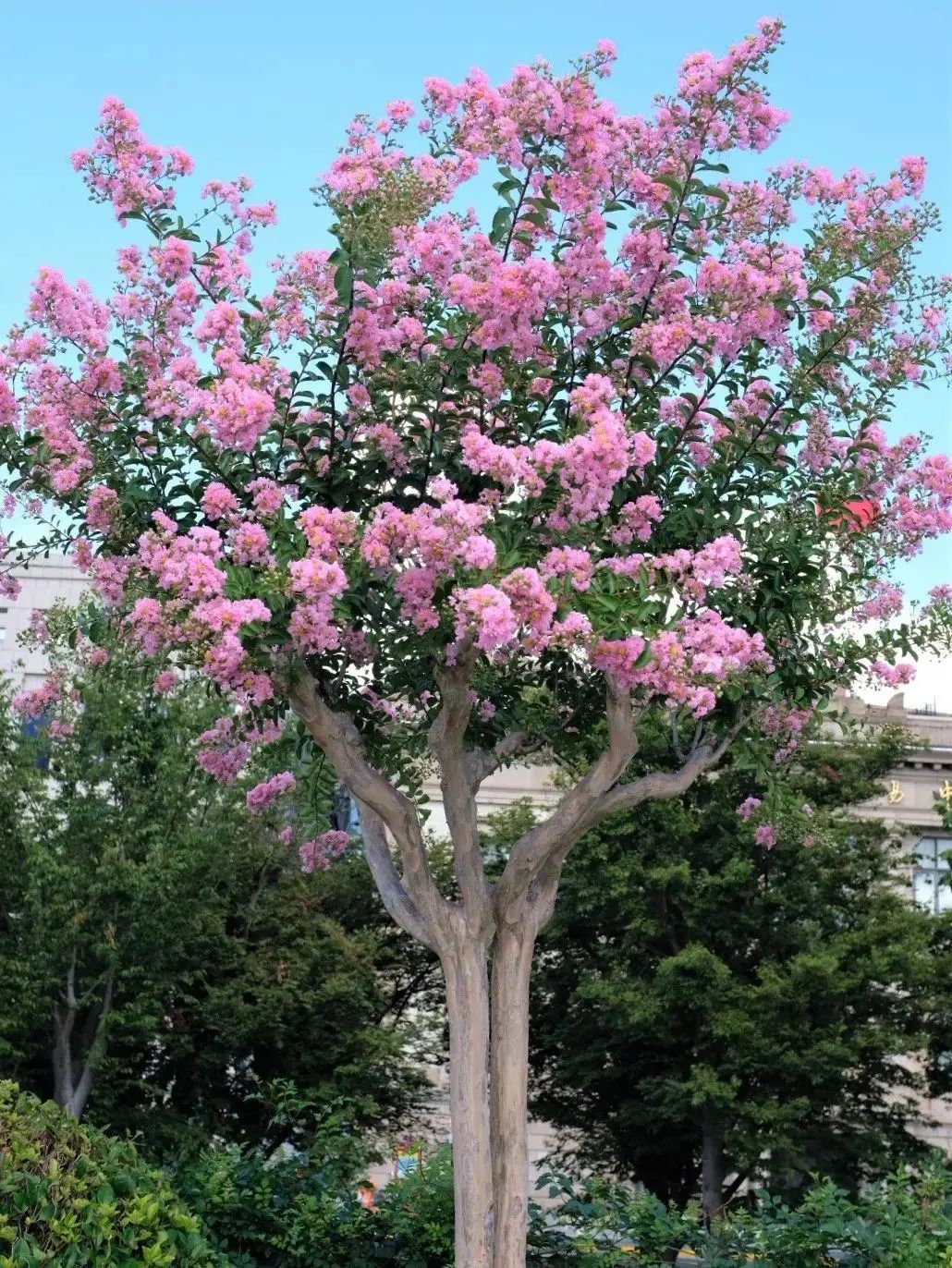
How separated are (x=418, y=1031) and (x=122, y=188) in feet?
78.8

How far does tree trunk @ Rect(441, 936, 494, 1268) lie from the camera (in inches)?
394

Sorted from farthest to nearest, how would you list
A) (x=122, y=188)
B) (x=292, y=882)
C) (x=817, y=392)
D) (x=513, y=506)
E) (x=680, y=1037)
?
(x=292, y=882) → (x=680, y=1037) → (x=817, y=392) → (x=122, y=188) → (x=513, y=506)

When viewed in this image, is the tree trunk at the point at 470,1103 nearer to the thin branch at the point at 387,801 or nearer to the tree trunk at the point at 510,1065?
the tree trunk at the point at 510,1065

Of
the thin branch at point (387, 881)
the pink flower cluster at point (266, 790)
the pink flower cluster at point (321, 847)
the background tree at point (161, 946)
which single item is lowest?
the thin branch at point (387, 881)

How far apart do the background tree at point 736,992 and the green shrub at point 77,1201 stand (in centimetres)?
1826

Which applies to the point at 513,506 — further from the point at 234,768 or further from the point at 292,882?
the point at 292,882

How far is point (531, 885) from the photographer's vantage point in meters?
10.8

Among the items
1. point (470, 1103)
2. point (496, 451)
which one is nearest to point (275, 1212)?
point (470, 1103)

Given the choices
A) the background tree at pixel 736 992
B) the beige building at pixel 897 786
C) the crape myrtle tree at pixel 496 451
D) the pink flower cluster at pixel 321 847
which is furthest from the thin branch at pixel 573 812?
the beige building at pixel 897 786

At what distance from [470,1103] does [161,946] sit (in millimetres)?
17199

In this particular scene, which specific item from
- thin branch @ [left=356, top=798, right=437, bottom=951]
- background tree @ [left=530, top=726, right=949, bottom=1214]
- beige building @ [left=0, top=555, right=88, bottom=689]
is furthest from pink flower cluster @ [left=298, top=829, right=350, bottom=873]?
beige building @ [left=0, top=555, right=88, bottom=689]

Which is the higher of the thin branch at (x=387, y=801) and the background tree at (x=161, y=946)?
the background tree at (x=161, y=946)

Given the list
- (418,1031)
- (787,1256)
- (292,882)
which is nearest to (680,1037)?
(418,1031)

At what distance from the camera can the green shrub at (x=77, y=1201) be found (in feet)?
26.7
